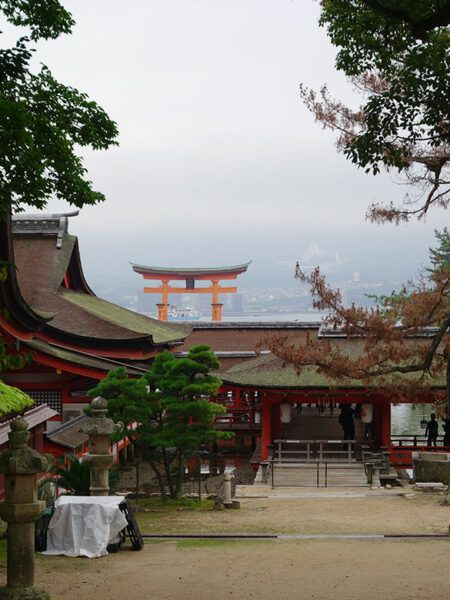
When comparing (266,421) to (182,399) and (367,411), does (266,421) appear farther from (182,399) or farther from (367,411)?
(182,399)

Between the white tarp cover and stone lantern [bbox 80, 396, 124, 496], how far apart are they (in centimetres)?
194

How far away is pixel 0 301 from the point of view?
15.3 metres

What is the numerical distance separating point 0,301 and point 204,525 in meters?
5.85

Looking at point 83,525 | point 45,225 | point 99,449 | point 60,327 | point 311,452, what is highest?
point 45,225

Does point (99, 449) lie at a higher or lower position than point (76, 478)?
higher

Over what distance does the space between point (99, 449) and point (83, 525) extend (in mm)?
2336

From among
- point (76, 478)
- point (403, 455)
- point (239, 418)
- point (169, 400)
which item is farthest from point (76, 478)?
point (239, 418)

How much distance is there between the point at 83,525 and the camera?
39.6ft

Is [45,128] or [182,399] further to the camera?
[182,399]

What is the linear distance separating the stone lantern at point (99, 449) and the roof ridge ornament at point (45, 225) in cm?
1552

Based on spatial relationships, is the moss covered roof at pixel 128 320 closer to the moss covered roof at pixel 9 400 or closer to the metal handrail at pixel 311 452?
the metal handrail at pixel 311 452

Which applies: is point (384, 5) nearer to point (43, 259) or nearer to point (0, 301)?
point (0, 301)

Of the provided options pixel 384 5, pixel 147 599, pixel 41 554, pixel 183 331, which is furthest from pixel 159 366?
pixel 183 331

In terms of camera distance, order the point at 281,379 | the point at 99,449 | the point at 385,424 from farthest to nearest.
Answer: the point at 385,424 → the point at 281,379 → the point at 99,449
